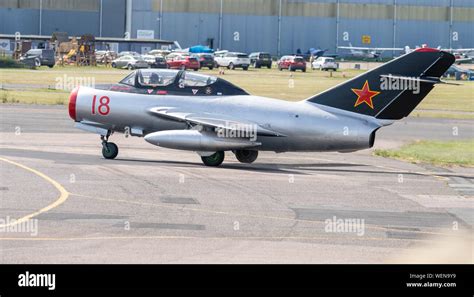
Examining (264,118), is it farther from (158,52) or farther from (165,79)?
(158,52)

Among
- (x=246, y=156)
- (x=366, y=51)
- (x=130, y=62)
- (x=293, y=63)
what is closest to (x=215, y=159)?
(x=246, y=156)

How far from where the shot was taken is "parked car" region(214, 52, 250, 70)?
99.9 metres

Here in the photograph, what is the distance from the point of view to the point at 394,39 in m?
117

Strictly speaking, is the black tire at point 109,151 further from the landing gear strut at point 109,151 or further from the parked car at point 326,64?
the parked car at point 326,64

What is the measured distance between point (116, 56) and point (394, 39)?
113ft

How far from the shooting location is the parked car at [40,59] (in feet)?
292

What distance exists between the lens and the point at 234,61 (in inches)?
3930

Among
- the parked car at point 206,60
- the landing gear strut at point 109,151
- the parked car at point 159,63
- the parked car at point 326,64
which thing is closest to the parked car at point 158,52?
the parked car at point 206,60

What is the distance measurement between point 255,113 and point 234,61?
74.0 m

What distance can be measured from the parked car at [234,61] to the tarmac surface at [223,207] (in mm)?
69207
